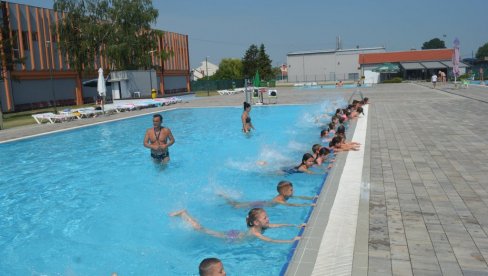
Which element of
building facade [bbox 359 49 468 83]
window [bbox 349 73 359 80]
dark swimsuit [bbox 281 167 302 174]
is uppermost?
building facade [bbox 359 49 468 83]

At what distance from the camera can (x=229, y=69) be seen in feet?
300

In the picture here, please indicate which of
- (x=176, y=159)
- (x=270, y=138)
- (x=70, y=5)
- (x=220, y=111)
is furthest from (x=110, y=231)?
(x=70, y=5)

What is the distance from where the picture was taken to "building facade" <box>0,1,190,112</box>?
1119 inches

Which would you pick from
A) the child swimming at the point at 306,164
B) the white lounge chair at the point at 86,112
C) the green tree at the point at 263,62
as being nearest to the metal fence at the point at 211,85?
the green tree at the point at 263,62

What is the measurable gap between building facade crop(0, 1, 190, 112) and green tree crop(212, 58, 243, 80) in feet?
169

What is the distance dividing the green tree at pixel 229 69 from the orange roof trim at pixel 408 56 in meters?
30.9

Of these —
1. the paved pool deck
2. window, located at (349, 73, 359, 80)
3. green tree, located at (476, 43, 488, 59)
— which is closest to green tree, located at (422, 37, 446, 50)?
green tree, located at (476, 43, 488, 59)

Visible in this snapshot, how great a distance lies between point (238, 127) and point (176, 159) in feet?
20.9

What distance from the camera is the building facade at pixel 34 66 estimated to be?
28422 mm

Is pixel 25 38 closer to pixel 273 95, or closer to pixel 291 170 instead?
pixel 273 95

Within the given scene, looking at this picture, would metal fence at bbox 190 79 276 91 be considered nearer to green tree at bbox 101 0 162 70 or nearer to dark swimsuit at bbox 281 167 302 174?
green tree at bbox 101 0 162 70

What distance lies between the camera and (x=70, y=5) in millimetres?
34781

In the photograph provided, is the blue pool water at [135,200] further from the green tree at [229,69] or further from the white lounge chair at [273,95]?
the green tree at [229,69]

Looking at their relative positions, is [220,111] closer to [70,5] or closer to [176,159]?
[176,159]
